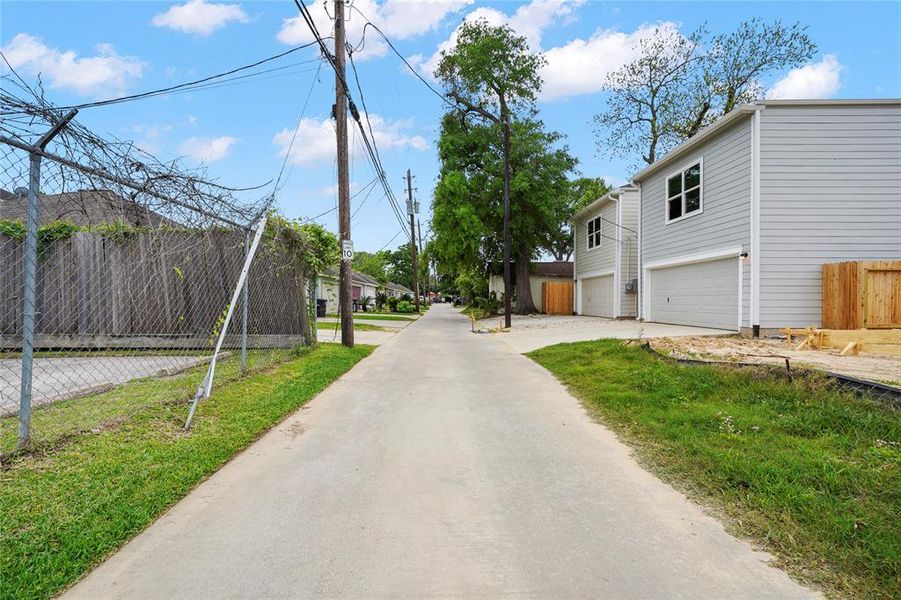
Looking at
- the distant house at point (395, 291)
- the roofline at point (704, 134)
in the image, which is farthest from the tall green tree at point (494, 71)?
the distant house at point (395, 291)

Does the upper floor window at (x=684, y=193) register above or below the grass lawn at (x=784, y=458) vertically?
above

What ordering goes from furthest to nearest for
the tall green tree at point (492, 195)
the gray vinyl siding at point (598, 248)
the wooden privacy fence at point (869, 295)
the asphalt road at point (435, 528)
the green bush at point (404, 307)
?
1. the green bush at point (404, 307)
2. the tall green tree at point (492, 195)
3. the gray vinyl siding at point (598, 248)
4. the wooden privacy fence at point (869, 295)
5. the asphalt road at point (435, 528)

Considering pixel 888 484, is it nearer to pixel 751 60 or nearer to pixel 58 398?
pixel 58 398

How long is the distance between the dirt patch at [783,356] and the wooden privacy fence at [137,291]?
22.9 feet

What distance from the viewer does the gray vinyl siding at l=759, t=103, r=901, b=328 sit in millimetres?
10852

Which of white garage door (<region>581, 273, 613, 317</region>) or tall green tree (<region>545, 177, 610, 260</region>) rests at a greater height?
tall green tree (<region>545, 177, 610, 260</region>)

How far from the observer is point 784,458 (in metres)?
3.54

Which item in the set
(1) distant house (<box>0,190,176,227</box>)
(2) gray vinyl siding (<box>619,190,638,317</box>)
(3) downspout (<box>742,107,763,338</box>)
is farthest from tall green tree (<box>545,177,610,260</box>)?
(1) distant house (<box>0,190,176,227</box>)

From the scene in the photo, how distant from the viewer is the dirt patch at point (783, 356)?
5.92 meters

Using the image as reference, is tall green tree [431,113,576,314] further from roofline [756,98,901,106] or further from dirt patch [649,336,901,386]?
dirt patch [649,336,901,386]

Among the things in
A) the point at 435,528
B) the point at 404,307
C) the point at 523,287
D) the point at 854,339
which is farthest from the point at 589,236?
the point at 435,528

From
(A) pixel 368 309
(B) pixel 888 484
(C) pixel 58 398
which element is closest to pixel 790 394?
(B) pixel 888 484

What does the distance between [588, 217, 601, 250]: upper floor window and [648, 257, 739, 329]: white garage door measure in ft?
19.0

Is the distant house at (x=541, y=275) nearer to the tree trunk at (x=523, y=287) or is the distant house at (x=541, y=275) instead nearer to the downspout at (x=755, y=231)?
the tree trunk at (x=523, y=287)
